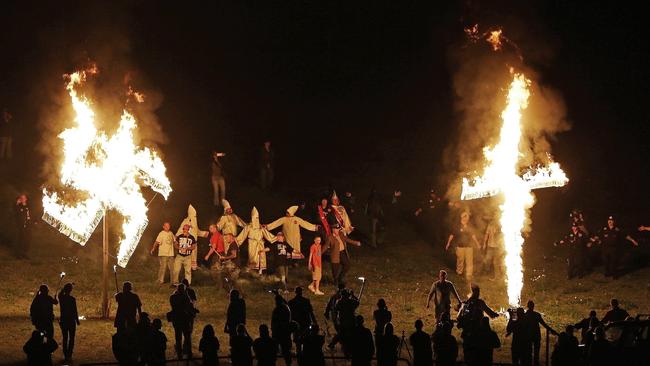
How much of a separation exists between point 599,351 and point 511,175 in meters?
10.5

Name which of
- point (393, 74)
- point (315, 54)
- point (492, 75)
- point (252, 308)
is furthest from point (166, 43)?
point (252, 308)

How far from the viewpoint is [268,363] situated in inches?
622

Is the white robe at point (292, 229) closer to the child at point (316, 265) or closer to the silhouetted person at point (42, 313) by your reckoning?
the child at point (316, 265)

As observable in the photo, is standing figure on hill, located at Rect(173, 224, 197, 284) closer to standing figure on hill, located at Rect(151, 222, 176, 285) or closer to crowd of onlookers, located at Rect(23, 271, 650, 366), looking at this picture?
standing figure on hill, located at Rect(151, 222, 176, 285)

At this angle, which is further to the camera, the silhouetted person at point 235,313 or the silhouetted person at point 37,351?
the silhouetted person at point 235,313

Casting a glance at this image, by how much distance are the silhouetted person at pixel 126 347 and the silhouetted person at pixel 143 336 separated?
0.10 metres

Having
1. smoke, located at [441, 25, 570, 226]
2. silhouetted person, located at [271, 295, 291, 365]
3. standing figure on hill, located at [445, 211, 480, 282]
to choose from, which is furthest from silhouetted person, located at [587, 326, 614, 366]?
standing figure on hill, located at [445, 211, 480, 282]

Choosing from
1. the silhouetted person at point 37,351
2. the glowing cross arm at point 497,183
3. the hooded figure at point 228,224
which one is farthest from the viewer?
the hooded figure at point 228,224

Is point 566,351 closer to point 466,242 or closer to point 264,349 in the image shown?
point 264,349

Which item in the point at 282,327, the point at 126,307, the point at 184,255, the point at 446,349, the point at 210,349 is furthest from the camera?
the point at 184,255

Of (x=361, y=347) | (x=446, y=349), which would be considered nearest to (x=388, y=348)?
(x=361, y=347)

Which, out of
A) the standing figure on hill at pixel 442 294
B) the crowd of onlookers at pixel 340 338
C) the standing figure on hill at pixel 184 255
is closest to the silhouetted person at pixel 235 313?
the crowd of onlookers at pixel 340 338

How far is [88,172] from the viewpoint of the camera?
22438 millimetres

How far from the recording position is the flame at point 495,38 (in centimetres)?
2791
